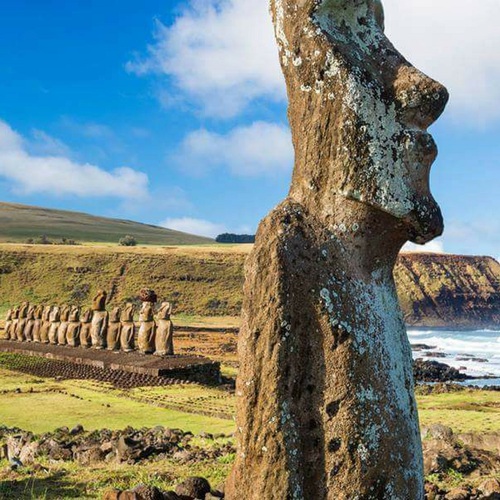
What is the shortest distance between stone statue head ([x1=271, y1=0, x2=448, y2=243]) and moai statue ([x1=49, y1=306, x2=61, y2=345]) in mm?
26667

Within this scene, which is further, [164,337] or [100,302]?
[100,302]

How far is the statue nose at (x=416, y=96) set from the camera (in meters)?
4.13

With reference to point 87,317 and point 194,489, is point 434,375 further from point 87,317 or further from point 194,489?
point 194,489

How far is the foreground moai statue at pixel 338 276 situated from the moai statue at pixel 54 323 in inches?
1051

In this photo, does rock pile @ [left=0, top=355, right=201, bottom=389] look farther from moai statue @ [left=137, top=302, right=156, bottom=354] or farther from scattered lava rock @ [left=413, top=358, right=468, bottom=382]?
scattered lava rock @ [left=413, top=358, right=468, bottom=382]

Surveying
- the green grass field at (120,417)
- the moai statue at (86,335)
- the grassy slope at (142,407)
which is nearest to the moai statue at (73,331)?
the moai statue at (86,335)

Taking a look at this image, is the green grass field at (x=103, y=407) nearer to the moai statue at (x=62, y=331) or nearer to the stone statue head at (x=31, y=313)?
the moai statue at (x=62, y=331)

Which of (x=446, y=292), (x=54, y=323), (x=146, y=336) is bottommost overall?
(x=54, y=323)

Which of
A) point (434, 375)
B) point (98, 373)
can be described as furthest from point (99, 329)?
point (434, 375)

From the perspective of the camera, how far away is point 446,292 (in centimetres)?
11100

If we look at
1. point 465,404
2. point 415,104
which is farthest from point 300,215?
point 465,404

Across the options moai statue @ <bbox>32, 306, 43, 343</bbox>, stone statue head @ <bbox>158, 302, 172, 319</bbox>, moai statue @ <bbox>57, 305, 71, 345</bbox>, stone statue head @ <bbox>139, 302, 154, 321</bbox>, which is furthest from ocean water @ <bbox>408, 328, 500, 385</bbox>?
moai statue @ <bbox>32, 306, 43, 343</bbox>

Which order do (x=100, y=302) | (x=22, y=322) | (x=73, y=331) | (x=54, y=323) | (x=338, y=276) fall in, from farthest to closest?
(x=22, y=322) < (x=54, y=323) < (x=73, y=331) < (x=100, y=302) < (x=338, y=276)

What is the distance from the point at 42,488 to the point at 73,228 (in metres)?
131
